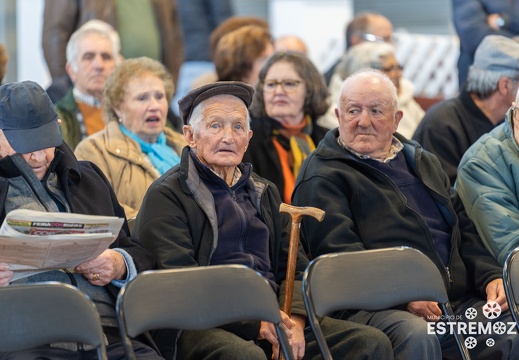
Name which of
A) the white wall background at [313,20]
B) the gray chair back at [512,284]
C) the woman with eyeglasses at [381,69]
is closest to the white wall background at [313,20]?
the white wall background at [313,20]

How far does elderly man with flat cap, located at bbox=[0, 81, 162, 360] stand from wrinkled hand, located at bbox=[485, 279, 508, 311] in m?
1.57

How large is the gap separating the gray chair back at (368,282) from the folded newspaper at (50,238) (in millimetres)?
769

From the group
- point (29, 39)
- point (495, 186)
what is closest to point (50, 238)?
point (495, 186)

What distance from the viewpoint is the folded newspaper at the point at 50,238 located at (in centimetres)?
325

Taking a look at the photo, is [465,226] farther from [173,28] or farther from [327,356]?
[173,28]

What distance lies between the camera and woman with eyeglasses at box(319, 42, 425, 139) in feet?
21.6

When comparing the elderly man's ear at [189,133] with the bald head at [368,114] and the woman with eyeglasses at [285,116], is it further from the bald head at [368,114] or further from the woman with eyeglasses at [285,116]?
the woman with eyeglasses at [285,116]

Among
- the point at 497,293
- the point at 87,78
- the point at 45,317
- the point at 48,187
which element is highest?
the point at 48,187

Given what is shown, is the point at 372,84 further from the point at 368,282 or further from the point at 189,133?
the point at 368,282

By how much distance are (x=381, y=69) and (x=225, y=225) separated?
2.85 meters

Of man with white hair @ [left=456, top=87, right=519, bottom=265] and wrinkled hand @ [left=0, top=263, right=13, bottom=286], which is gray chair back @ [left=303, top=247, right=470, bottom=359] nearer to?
man with white hair @ [left=456, top=87, right=519, bottom=265]

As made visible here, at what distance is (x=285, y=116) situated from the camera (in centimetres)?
562

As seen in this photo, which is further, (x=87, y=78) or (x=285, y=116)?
(x=87, y=78)

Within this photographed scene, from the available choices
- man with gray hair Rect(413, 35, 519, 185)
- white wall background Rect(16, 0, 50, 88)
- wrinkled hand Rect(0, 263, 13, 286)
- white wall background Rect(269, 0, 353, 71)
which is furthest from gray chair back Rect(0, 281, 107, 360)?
white wall background Rect(269, 0, 353, 71)
